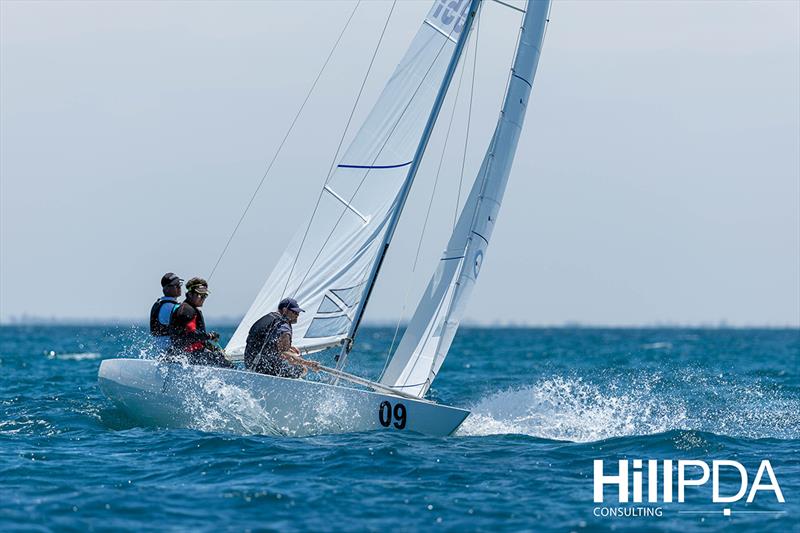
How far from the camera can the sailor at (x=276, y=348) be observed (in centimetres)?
1120

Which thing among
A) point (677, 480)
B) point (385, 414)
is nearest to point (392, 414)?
point (385, 414)

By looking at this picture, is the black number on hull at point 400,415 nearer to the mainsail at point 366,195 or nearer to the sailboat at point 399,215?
the sailboat at point 399,215

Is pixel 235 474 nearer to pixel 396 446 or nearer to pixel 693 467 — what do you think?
pixel 396 446

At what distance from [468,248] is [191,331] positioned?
311cm

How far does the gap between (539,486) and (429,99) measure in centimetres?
494

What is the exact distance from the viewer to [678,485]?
9281mm

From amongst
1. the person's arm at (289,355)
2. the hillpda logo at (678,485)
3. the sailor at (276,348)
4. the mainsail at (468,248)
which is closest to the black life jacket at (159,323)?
the sailor at (276,348)

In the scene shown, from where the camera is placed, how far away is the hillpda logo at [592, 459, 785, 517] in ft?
27.6

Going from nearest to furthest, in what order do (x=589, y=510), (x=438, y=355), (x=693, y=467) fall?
(x=589, y=510)
(x=693, y=467)
(x=438, y=355)

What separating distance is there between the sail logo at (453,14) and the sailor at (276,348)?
3529mm

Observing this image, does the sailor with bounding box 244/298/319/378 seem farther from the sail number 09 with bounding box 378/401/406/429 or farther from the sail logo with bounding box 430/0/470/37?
the sail logo with bounding box 430/0/470/37

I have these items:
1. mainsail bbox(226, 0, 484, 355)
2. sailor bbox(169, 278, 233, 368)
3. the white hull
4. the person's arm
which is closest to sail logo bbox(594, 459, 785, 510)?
Answer: the white hull

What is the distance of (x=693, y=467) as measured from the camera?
10.2m

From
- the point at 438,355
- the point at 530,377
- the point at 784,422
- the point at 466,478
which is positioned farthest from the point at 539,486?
the point at 530,377
